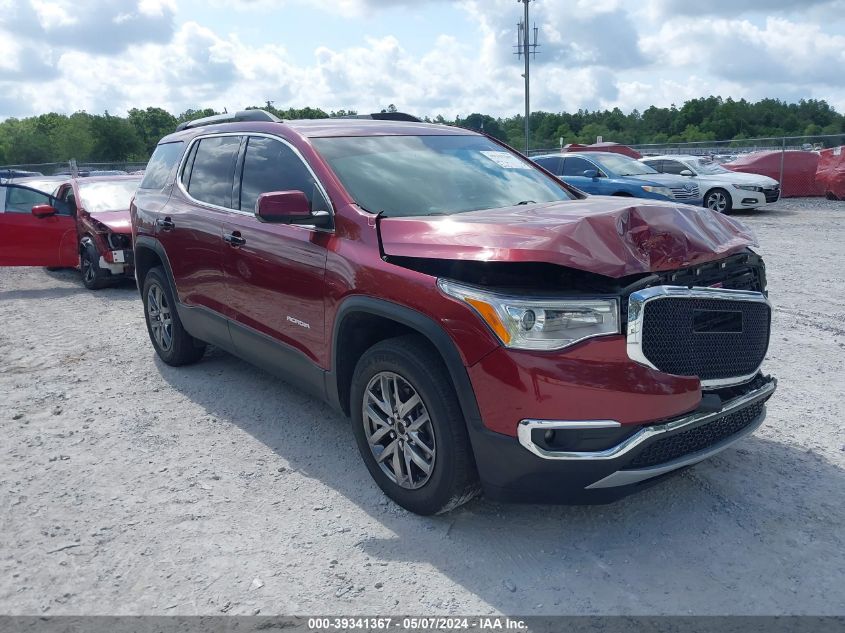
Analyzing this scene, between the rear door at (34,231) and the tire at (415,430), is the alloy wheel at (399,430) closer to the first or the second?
the tire at (415,430)

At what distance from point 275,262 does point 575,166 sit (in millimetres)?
12793

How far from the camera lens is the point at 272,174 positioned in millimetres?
4613

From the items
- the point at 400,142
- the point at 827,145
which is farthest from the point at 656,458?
the point at 827,145

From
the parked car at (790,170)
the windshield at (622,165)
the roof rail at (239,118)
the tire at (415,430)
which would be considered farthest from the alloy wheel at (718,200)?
the tire at (415,430)

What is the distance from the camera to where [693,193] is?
648 inches

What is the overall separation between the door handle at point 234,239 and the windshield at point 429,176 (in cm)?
81

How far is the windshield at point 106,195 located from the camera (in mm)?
10438

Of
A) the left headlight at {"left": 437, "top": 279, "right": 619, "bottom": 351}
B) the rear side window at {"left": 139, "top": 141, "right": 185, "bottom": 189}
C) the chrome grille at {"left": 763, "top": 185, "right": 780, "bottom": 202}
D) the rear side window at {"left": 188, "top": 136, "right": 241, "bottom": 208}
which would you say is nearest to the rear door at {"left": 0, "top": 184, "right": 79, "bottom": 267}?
the rear side window at {"left": 139, "top": 141, "right": 185, "bottom": 189}

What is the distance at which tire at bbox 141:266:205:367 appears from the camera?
5.99m

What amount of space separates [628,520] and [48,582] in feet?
8.72

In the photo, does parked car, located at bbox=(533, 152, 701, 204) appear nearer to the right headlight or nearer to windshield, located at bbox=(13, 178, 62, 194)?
the right headlight

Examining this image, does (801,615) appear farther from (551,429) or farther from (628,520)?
(551,429)

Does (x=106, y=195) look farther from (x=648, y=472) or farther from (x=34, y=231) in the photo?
(x=648, y=472)

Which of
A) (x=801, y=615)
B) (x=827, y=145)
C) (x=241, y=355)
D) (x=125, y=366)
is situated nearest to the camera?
(x=801, y=615)
